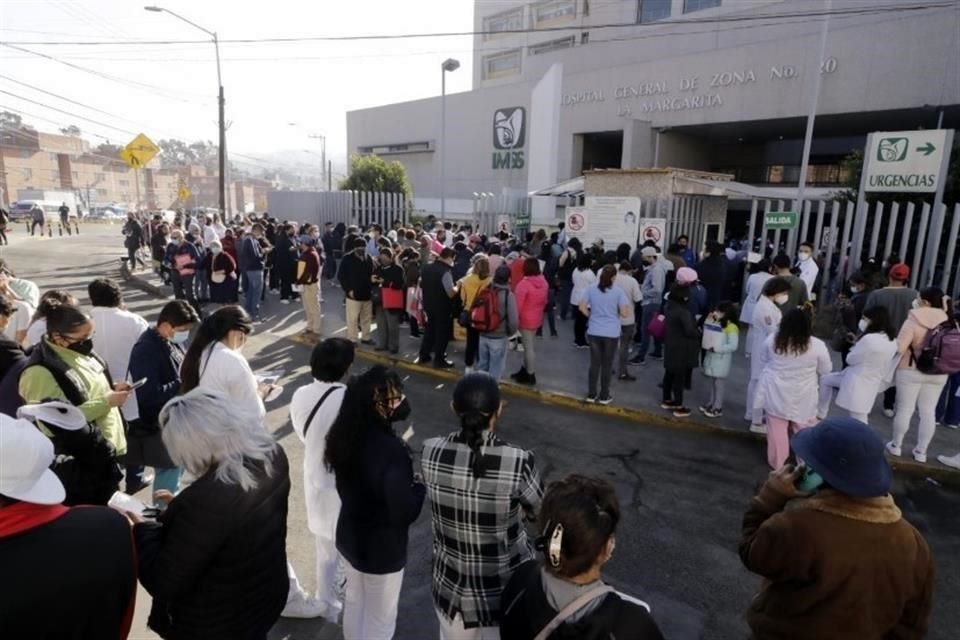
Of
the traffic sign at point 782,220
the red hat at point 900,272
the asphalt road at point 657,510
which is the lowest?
the asphalt road at point 657,510

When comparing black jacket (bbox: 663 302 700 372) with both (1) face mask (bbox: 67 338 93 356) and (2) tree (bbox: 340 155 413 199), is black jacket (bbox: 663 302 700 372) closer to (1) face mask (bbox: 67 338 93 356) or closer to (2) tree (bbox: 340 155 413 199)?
(1) face mask (bbox: 67 338 93 356)

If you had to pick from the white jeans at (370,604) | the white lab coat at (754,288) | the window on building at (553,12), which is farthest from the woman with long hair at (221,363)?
the window on building at (553,12)

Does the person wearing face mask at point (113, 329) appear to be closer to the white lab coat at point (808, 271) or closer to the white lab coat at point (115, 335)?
the white lab coat at point (115, 335)

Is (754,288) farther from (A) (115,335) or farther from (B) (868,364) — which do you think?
(A) (115,335)

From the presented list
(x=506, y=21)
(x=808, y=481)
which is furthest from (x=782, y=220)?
(x=506, y=21)

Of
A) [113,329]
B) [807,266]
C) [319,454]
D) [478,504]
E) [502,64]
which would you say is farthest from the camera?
[502,64]

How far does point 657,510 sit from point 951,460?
3468 mm

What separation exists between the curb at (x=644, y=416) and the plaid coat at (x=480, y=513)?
15.1ft

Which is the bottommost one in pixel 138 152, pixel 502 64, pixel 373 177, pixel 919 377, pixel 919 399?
pixel 919 399

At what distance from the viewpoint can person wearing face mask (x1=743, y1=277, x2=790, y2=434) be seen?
625cm

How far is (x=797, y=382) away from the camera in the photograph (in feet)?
17.0

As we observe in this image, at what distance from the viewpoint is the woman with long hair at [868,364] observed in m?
5.38

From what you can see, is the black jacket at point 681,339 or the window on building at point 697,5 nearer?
the black jacket at point 681,339

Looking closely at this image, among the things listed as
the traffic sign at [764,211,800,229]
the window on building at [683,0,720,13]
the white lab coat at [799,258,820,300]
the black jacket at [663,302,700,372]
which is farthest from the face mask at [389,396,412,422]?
the window on building at [683,0,720,13]
